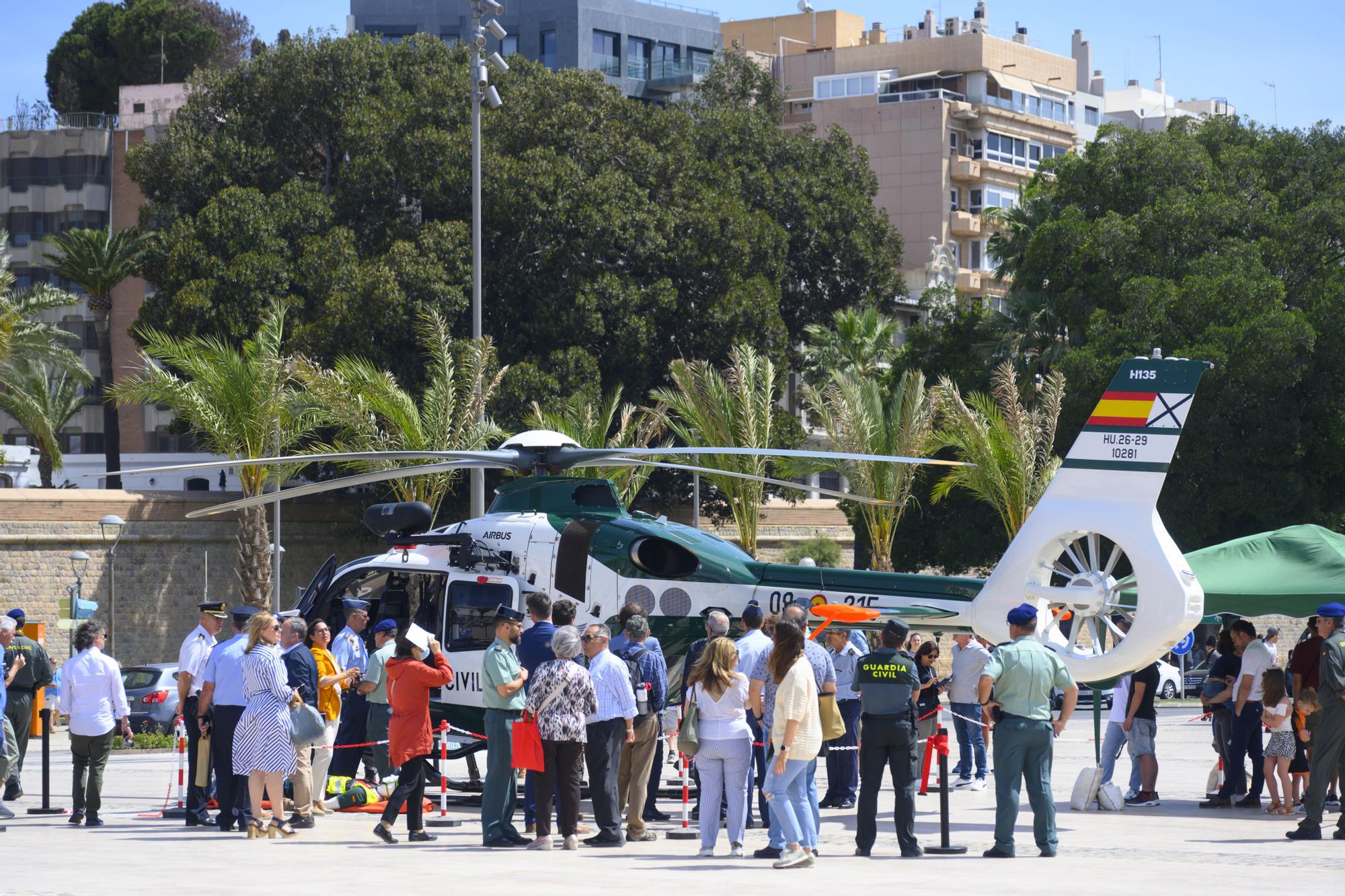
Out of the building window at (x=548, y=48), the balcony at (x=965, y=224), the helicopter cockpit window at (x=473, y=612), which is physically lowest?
the helicopter cockpit window at (x=473, y=612)

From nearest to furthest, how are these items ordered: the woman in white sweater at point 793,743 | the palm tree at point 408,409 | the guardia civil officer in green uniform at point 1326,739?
the woman in white sweater at point 793,743, the guardia civil officer in green uniform at point 1326,739, the palm tree at point 408,409

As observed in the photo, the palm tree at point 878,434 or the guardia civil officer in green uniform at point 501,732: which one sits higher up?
the palm tree at point 878,434

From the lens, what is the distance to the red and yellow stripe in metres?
12.8

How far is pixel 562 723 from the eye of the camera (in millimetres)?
11922

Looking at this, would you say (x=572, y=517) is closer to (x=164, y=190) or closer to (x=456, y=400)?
(x=456, y=400)

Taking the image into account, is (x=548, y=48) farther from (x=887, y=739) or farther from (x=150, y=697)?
(x=887, y=739)

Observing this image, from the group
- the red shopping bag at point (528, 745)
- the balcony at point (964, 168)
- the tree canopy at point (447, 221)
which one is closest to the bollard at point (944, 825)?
the red shopping bag at point (528, 745)

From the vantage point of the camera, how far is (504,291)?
128 feet

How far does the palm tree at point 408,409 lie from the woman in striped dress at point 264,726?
50.0 feet

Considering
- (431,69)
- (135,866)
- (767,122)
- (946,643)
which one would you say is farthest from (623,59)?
(135,866)

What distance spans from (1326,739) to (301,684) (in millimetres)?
8028

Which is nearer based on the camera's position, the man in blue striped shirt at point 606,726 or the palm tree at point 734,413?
the man in blue striped shirt at point 606,726

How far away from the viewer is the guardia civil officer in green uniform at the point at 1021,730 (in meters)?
11.5

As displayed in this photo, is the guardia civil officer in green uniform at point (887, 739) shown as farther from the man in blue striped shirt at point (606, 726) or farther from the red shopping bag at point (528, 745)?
the red shopping bag at point (528, 745)
